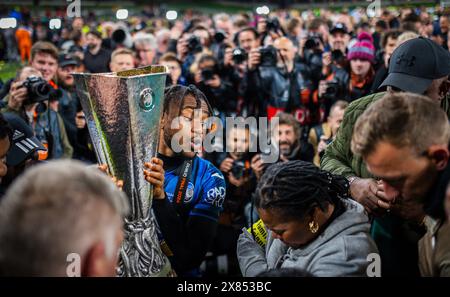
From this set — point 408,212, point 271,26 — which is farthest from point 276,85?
point 408,212

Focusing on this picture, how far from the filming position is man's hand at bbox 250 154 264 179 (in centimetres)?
414

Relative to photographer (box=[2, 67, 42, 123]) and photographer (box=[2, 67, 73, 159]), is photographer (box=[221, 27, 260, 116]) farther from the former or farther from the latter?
photographer (box=[2, 67, 42, 123])

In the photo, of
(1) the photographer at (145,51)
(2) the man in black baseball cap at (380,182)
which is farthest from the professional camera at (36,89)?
(1) the photographer at (145,51)

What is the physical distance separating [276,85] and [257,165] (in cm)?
171

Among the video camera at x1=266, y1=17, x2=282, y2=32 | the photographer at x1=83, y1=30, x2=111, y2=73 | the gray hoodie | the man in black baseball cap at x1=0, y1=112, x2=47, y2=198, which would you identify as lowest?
the gray hoodie

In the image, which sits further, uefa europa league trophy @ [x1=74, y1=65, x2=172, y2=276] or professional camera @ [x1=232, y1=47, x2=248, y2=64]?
professional camera @ [x1=232, y1=47, x2=248, y2=64]

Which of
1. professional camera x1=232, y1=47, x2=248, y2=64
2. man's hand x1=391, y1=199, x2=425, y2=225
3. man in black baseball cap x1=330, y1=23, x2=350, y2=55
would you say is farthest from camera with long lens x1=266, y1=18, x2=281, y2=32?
man's hand x1=391, y1=199, x2=425, y2=225

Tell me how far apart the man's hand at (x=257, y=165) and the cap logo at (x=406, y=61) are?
1.90 m

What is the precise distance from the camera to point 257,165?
13.6ft

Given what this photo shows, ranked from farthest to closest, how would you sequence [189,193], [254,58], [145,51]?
[145,51] → [254,58] → [189,193]

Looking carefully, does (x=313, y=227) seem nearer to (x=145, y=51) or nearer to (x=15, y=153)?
(x=15, y=153)

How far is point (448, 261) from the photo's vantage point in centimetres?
151

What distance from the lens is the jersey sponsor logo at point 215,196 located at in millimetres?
2420

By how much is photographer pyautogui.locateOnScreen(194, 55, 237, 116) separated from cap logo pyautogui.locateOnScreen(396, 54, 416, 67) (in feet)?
9.48
